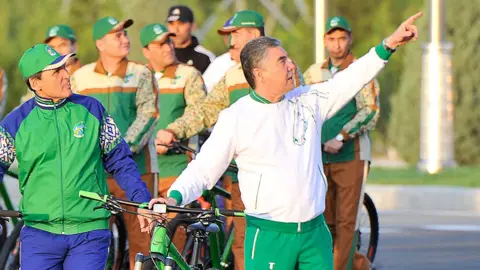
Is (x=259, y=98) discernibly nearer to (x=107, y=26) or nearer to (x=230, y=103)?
(x=230, y=103)

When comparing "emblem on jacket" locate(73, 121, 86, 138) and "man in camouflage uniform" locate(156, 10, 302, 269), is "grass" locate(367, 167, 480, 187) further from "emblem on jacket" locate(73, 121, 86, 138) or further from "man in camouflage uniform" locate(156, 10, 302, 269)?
"emblem on jacket" locate(73, 121, 86, 138)

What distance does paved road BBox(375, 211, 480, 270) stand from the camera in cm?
1318

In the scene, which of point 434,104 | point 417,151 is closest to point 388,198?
point 434,104

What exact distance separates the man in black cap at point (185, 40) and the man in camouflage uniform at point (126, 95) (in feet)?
7.90

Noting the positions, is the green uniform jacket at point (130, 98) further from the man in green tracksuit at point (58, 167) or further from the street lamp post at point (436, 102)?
the street lamp post at point (436, 102)

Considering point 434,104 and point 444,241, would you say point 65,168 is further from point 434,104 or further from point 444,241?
point 434,104

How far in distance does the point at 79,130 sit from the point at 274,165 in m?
1.03

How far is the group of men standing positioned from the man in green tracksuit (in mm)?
2326

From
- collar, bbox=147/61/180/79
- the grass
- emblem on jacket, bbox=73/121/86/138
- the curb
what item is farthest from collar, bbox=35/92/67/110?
the grass

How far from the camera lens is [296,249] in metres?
6.95

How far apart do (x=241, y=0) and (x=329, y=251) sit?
25984mm

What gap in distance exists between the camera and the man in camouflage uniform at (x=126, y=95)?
1023 centimetres

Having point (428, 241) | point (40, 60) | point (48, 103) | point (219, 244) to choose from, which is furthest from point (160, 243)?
point (428, 241)

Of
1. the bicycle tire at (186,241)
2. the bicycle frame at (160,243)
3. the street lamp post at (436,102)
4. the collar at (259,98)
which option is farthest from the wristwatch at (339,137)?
the street lamp post at (436,102)
